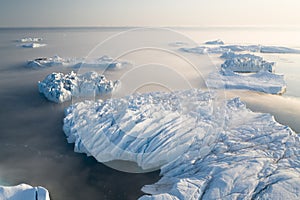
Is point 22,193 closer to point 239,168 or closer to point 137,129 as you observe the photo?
point 137,129

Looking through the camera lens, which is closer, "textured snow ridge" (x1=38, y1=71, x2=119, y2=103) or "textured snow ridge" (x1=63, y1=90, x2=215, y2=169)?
"textured snow ridge" (x1=63, y1=90, x2=215, y2=169)

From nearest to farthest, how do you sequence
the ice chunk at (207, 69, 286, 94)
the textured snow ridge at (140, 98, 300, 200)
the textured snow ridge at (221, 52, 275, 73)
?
the textured snow ridge at (140, 98, 300, 200), the ice chunk at (207, 69, 286, 94), the textured snow ridge at (221, 52, 275, 73)

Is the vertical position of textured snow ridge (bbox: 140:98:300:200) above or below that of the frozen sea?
above

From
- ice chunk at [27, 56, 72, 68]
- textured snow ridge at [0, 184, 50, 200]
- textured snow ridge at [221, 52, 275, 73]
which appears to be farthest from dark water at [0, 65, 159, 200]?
textured snow ridge at [221, 52, 275, 73]

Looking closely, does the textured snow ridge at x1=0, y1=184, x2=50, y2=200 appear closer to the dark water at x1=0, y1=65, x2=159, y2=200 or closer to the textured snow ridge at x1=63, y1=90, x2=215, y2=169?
the dark water at x1=0, y1=65, x2=159, y2=200

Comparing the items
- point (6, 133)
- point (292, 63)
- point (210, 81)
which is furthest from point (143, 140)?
point (292, 63)

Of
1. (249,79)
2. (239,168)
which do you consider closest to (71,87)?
(239,168)
